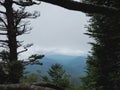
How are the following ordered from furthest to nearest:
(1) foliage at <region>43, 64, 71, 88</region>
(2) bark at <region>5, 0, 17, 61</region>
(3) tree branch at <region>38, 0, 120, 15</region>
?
1. (2) bark at <region>5, 0, 17, 61</region>
2. (1) foliage at <region>43, 64, 71, 88</region>
3. (3) tree branch at <region>38, 0, 120, 15</region>

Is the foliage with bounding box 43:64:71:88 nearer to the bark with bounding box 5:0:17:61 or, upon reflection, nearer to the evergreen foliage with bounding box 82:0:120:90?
the bark with bounding box 5:0:17:61

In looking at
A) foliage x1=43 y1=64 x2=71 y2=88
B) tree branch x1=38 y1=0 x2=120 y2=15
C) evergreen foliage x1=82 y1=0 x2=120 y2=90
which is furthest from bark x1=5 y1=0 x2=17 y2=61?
tree branch x1=38 y1=0 x2=120 y2=15

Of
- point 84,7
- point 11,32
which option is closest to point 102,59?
point 11,32

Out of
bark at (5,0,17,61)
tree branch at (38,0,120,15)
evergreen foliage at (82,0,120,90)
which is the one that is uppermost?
tree branch at (38,0,120,15)

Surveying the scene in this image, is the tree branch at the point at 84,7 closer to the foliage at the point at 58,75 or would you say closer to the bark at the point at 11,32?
the foliage at the point at 58,75

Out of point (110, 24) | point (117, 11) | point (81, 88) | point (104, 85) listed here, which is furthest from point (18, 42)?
point (117, 11)

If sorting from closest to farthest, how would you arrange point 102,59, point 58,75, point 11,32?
point 58,75 < point 11,32 < point 102,59

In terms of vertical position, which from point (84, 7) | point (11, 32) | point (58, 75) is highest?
point (84, 7)

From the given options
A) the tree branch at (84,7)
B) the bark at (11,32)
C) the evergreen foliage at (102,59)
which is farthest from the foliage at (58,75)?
the tree branch at (84,7)

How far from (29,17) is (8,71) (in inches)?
294

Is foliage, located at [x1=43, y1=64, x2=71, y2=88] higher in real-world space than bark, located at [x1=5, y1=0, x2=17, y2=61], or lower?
lower

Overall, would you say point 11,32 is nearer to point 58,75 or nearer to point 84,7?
point 58,75

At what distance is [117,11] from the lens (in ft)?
8.82

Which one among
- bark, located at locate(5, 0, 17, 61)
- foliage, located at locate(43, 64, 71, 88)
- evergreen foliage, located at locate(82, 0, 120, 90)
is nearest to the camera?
foliage, located at locate(43, 64, 71, 88)
